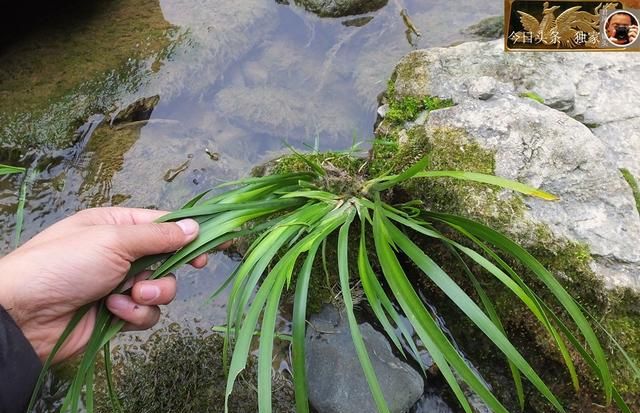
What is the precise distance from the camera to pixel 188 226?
1.64 meters

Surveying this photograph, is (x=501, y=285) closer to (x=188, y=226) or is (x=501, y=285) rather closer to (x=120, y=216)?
(x=188, y=226)

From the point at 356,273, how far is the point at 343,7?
6.16 feet

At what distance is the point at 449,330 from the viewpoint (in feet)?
6.48

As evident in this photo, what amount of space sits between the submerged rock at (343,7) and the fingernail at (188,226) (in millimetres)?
2018

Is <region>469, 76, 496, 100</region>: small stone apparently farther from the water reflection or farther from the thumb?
the thumb

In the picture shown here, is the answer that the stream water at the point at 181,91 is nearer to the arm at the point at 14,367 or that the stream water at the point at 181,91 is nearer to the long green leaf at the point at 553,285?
the arm at the point at 14,367

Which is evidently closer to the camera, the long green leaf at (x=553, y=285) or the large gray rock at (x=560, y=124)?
the long green leaf at (x=553, y=285)

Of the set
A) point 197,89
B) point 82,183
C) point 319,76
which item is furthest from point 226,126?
point 82,183

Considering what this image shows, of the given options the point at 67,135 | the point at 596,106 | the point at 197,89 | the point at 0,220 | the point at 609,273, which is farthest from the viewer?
the point at 197,89

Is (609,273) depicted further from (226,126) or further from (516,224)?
(226,126)

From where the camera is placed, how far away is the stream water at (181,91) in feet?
8.36

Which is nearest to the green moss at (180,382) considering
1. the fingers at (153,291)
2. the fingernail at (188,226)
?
the fingers at (153,291)

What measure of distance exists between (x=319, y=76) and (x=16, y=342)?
82.7 inches

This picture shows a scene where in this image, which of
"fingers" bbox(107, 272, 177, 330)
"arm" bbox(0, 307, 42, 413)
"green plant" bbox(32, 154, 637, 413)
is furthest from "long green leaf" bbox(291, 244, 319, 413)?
"arm" bbox(0, 307, 42, 413)
